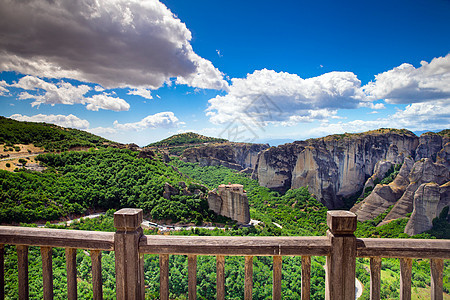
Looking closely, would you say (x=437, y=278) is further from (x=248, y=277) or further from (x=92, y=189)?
(x=92, y=189)

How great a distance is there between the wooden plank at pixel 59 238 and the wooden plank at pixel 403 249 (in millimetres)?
3127

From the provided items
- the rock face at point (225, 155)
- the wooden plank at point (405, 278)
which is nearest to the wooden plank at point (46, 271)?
the wooden plank at point (405, 278)

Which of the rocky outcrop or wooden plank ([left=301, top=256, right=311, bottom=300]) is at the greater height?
wooden plank ([left=301, top=256, right=311, bottom=300])

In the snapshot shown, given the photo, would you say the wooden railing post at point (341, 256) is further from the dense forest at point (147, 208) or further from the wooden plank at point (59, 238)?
the dense forest at point (147, 208)

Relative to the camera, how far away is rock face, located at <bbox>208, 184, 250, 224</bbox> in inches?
1332

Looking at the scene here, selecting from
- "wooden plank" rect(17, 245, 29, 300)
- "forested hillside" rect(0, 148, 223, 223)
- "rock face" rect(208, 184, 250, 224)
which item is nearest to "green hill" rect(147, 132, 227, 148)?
"forested hillside" rect(0, 148, 223, 223)

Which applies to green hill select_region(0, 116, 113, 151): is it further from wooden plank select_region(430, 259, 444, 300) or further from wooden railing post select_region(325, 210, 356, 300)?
wooden plank select_region(430, 259, 444, 300)

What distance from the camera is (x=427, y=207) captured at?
29.7 m

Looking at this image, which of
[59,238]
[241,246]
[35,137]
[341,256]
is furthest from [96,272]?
[35,137]

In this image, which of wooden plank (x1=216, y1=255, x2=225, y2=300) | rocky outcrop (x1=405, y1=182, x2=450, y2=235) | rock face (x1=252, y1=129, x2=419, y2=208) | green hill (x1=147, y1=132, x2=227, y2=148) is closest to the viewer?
wooden plank (x1=216, y1=255, x2=225, y2=300)

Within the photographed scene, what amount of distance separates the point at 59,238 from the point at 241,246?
7.63 feet

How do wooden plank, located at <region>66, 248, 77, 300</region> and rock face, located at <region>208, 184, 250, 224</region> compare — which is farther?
rock face, located at <region>208, 184, 250, 224</region>

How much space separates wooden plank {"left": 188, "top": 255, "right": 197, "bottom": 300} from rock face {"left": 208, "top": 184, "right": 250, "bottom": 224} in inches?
1232

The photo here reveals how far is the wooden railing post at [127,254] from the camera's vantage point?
9.36ft
